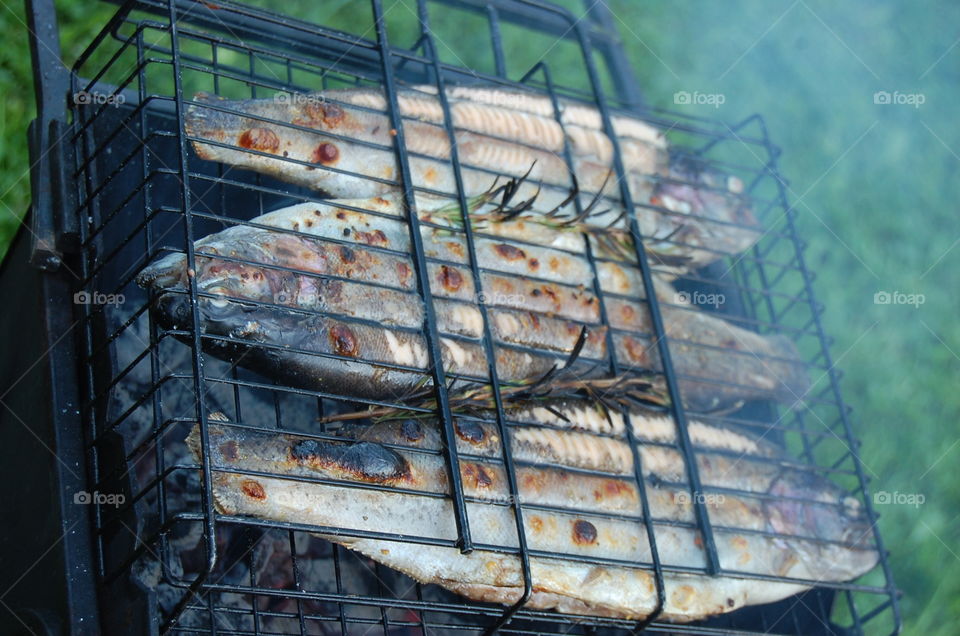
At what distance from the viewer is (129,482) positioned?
2.55 metres

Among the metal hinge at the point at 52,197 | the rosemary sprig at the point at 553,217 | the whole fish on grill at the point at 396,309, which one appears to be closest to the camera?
the whole fish on grill at the point at 396,309

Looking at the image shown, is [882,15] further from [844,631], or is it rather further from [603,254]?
[844,631]

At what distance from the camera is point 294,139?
310 centimetres

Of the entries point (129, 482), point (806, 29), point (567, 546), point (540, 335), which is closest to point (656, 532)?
point (567, 546)

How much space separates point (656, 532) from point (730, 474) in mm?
444

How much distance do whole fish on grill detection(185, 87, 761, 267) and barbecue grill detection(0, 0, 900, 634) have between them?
3.8 inches

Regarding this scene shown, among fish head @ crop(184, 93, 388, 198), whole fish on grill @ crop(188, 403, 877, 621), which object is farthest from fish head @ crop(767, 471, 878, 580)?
fish head @ crop(184, 93, 388, 198)

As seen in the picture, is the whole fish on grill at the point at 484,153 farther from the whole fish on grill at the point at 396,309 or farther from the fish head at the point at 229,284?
the fish head at the point at 229,284

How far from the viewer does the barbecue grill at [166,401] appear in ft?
8.24

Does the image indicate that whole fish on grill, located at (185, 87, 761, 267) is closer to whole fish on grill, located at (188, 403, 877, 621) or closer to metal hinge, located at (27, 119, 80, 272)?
metal hinge, located at (27, 119, 80, 272)

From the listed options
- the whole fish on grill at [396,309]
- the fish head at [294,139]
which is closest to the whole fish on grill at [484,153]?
the fish head at [294,139]

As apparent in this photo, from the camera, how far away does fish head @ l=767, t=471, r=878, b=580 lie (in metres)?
3.40

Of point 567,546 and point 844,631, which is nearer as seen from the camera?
point 567,546

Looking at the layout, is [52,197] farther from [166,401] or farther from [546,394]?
[546,394]
